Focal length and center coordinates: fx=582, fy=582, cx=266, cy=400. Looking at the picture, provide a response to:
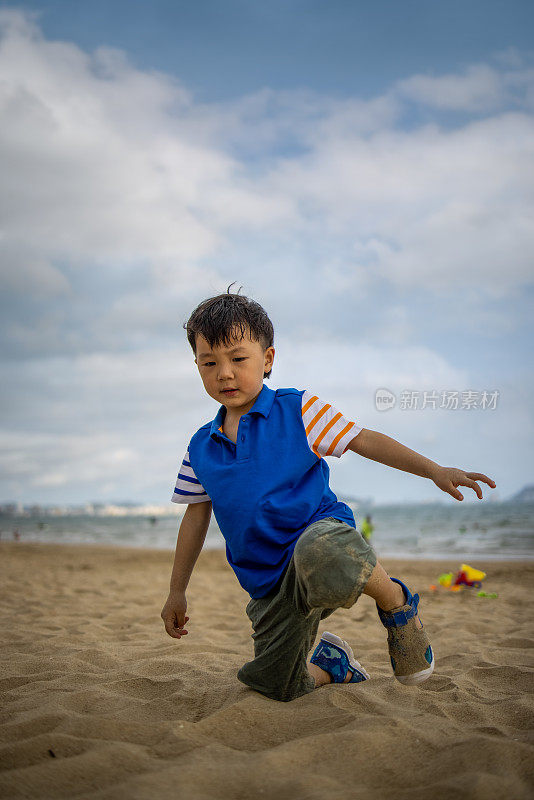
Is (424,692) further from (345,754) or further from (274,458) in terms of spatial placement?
(274,458)

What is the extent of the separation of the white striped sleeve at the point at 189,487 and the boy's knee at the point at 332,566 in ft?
2.34

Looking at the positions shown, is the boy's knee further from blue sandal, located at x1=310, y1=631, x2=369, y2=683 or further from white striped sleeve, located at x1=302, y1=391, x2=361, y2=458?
blue sandal, located at x1=310, y1=631, x2=369, y2=683

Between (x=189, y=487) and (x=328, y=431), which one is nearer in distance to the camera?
(x=328, y=431)

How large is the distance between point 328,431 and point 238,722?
1.07 m

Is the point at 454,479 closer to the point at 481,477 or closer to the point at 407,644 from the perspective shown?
the point at 481,477

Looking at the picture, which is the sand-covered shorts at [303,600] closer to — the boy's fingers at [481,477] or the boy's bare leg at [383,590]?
the boy's bare leg at [383,590]

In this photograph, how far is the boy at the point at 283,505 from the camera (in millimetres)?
2117

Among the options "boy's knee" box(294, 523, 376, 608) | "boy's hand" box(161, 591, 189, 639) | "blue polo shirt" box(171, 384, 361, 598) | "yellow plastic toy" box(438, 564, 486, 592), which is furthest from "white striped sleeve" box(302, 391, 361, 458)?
"yellow plastic toy" box(438, 564, 486, 592)

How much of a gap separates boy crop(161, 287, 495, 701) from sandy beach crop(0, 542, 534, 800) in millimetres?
180

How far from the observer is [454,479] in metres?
2.13

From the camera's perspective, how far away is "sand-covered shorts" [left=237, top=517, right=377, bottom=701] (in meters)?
1.93

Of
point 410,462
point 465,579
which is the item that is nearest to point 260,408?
point 410,462

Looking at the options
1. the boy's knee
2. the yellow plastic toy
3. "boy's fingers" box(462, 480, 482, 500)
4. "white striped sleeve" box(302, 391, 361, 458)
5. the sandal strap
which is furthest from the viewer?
the yellow plastic toy

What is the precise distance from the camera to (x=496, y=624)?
4.10 meters
